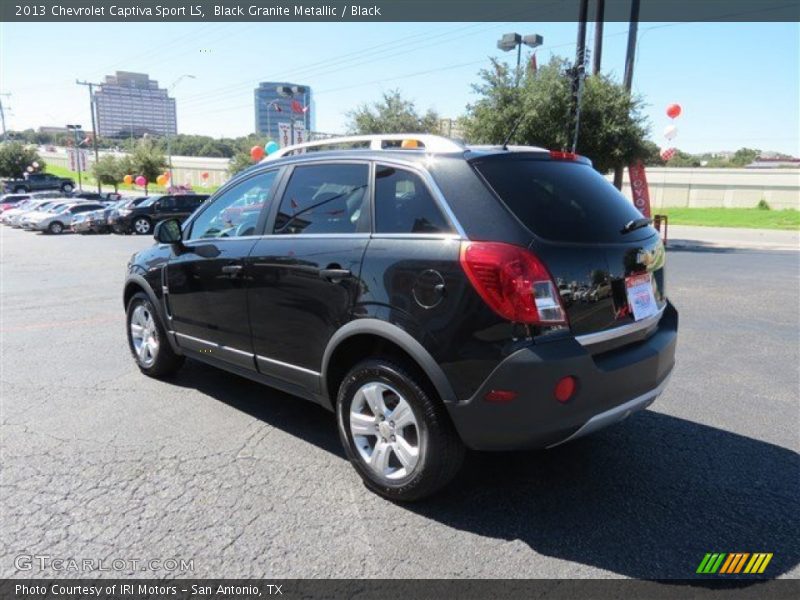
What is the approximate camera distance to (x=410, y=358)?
9.84 ft

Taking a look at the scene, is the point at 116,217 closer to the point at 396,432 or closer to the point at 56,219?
the point at 56,219

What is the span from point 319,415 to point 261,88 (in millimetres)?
92907

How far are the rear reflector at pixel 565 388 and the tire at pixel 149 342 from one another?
3.53m

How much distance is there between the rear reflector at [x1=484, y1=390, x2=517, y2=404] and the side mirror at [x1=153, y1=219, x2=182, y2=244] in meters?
3.03

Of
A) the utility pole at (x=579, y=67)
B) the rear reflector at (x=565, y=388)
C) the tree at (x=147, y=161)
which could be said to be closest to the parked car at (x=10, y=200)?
the tree at (x=147, y=161)

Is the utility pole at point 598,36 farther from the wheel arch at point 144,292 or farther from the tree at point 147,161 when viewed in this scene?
the tree at point 147,161

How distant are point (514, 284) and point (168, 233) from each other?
10.0ft

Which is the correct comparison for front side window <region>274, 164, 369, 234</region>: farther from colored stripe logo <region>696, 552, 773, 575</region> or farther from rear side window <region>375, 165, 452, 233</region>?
colored stripe logo <region>696, 552, 773, 575</region>

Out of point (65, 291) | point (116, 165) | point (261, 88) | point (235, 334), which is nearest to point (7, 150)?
point (116, 165)

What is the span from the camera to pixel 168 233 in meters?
4.59

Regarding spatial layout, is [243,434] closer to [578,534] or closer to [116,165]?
[578,534]

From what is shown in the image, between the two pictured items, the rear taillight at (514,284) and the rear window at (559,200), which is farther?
the rear window at (559,200)

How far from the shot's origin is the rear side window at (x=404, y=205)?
2.98 meters

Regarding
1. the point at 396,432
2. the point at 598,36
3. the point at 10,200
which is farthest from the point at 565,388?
the point at 10,200
